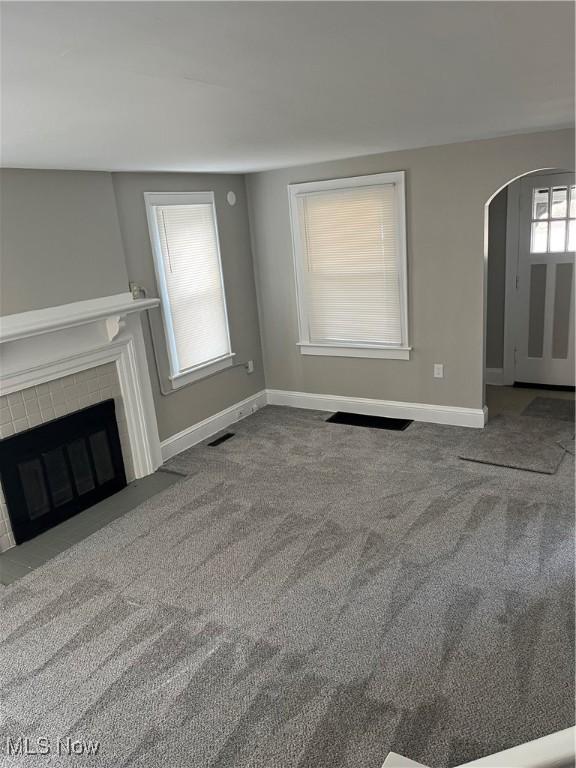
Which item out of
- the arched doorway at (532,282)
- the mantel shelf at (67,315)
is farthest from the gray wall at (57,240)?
the arched doorway at (532,282)

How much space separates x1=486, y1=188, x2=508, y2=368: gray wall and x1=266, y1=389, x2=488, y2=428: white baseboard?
1321 millimetres

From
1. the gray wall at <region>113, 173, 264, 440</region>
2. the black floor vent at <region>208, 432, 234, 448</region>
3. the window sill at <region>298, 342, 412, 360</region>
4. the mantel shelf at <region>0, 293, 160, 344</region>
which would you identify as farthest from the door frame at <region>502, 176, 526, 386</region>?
the mantel shelf at <region>0, 293, 160, 344</region>

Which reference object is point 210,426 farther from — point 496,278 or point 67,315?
point 496,278

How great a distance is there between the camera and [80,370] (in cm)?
379

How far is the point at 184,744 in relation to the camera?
80.6 inches

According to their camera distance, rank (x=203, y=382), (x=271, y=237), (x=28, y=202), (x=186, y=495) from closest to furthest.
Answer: (x=28, y=202), (x=186, y=495), (x=203, y=382), (x=271, y=237)

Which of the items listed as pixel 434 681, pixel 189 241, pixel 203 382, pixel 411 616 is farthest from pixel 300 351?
pixel 434 681

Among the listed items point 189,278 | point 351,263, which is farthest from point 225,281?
point 351,263

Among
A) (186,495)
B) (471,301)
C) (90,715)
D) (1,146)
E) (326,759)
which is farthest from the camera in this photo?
→ (471,301)

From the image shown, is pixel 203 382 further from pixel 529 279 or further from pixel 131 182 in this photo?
pixel 529 279

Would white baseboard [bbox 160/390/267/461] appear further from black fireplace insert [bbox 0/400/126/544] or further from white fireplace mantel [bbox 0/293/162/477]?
black fireplace insert [bbox 0/400/126/544]

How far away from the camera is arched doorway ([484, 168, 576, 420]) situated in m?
5.15

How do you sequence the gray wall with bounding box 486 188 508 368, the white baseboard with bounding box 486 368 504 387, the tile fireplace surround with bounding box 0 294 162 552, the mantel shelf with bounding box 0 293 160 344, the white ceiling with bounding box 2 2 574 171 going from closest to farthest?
the white ceiling with bounding box 2 2 574 171
the mantel shelf with bounding box 0 293 160 344
the tile fireplace surround with bounding box 0 294 162 552
the gray wall with bounding box 486 188 508 368
the white baseboard with bounding box 486 368 504 387

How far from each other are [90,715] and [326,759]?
941mm
